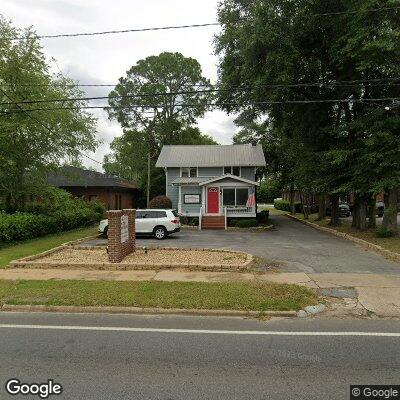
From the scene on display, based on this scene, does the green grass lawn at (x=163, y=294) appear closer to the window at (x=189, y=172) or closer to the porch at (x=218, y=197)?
the porch at (x=218, y=197)

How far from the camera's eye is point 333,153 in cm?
2055

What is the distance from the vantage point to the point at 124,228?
44.0 feet

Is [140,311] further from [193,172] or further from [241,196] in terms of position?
[193,172]

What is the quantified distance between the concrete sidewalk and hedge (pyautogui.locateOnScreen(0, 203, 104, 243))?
23.3 feet

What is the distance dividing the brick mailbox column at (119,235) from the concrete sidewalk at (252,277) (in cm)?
104

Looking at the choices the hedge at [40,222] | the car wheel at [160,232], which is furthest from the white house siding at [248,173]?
the car wheel at [160,232]

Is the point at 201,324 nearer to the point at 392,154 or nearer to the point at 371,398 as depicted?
the point at 371,398

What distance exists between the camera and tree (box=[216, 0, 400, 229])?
59.8 ft

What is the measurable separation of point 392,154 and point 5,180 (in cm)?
2016

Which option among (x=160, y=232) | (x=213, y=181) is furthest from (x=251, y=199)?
(x=160, y=232)

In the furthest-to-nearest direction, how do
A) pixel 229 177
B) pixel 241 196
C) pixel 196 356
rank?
pixel 241 196 → pixel 229 177 → pixel 196 356

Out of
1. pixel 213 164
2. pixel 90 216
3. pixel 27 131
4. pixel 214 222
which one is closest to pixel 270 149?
pixel 213 164

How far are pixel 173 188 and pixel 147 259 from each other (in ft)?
74.0

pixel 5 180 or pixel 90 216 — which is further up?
pixel 5 180
